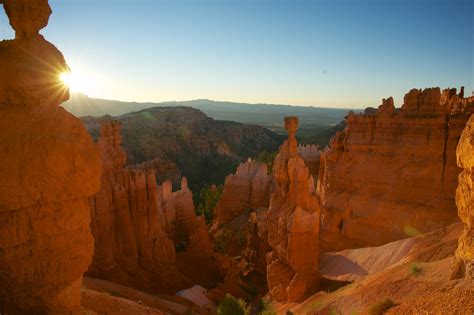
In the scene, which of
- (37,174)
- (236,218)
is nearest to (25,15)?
(37,174)

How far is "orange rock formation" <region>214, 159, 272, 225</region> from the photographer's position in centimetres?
3703

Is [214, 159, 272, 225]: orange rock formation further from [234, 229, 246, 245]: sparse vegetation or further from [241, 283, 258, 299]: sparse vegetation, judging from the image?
[241, 283, 258, 299]: sparse vegetation

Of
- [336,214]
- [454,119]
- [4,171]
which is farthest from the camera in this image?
[336,214]

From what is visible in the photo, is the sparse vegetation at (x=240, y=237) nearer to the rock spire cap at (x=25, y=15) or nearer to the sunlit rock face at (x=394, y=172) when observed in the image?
the sunlit rock face at (x=394, y=172)

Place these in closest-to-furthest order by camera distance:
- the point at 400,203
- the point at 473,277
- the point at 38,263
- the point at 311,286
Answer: the point at 38,263 → the point at 473,277 → the point at 311,286 → the point at 400,203

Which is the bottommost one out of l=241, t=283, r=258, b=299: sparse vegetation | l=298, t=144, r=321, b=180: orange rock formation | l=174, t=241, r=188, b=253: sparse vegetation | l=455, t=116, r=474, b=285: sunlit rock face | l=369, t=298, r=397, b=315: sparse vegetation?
l=241, t=283, r=258, b=299: sparse vegetation

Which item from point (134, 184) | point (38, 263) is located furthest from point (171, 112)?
point (38, 263)

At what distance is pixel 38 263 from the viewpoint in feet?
20.3

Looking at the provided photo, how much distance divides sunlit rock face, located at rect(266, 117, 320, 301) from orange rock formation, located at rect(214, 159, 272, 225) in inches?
839

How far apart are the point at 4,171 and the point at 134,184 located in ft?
48.2

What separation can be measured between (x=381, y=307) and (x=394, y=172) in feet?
49.0

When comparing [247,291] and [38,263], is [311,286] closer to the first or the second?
[247,291]

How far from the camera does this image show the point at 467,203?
7.41 metres

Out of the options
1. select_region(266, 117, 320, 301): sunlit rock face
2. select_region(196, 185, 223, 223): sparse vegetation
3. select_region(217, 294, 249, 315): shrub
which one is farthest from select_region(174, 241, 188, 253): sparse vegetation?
select_region(196, 185, 223, 223): sparse vegetation
